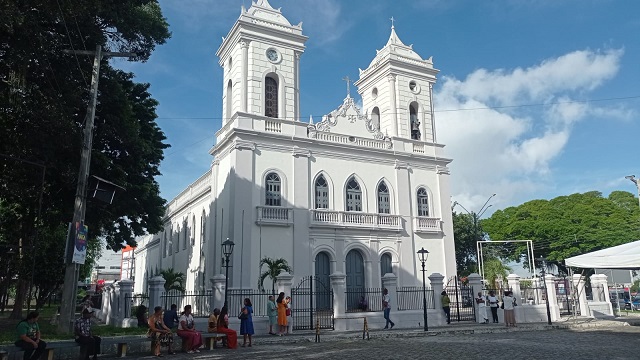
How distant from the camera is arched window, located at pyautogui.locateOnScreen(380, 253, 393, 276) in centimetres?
2606

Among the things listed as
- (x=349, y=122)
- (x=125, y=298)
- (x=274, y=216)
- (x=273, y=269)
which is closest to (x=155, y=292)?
(x=125, y=298)

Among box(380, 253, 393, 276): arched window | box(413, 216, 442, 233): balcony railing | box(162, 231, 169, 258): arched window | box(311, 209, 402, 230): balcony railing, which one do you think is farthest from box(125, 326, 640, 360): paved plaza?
box(162, 231, 169, 258): arched window

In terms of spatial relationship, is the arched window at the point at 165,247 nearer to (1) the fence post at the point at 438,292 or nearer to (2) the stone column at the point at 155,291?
(2) the stone column at the point at 155,291

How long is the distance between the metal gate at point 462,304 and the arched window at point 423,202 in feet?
12.9

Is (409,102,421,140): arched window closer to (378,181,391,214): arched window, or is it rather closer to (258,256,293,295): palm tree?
(378,181,391,214): arched window

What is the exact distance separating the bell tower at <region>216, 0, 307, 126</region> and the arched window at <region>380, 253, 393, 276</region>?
8280 millimetres

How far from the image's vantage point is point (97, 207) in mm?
18047

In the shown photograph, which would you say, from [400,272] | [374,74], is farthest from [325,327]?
[374,74]

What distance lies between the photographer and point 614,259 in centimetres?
1551

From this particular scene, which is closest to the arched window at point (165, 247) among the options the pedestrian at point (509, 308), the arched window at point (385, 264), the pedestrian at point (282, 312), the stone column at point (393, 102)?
the arched window at point (385, 264)

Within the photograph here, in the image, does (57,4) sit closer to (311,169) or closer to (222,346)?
(222,346)

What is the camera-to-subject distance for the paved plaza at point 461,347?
11.4 metres

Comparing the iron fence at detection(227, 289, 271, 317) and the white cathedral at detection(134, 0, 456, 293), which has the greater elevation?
the white cathedral at detection(134, 0, 456, 293)

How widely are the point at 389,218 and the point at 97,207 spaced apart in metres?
14.1
